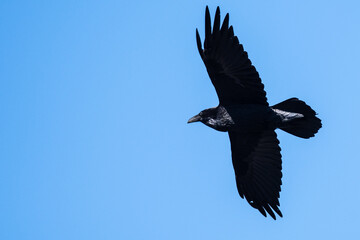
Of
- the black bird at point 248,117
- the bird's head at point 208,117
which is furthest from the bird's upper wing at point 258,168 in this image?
Result: the bird's head at point 208,117

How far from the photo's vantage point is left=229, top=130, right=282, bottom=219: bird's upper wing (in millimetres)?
9938

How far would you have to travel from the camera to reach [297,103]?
9242 millimetres

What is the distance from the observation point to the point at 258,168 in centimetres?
1013

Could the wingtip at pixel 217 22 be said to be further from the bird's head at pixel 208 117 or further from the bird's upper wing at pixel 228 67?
the bird's head at pixel 208 117

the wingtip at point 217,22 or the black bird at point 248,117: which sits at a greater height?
the wingtip at point 217,22

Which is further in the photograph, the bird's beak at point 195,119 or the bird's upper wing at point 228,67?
the bird's beak at point 195,119

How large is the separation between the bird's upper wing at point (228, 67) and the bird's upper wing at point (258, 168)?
2.85 feet

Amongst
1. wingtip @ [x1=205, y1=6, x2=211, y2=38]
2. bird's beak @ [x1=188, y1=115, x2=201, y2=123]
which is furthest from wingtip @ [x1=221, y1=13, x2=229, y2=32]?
bird's beak @ [x1=188, y1=115, x2=201, y2=123]

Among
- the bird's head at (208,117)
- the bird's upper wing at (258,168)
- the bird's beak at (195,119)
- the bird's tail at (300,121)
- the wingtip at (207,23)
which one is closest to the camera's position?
the wingtip at (207,23)

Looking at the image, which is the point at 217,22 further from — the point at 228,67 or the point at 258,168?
the point at 258,168

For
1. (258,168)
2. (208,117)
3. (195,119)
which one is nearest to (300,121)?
(258,168)

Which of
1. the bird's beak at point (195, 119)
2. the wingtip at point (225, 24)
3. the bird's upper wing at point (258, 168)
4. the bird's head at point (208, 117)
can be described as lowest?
the bird's upper wing at point (258, 168)

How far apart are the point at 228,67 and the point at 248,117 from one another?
794mm

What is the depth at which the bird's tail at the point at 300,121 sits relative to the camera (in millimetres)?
9258
